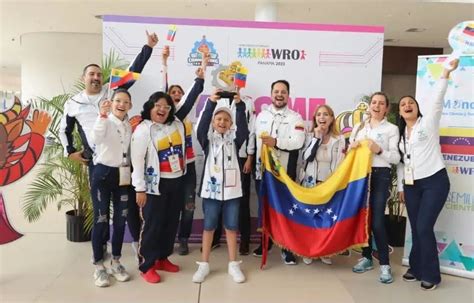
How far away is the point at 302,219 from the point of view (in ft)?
11.1

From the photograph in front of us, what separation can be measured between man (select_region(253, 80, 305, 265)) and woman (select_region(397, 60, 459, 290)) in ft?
2.74

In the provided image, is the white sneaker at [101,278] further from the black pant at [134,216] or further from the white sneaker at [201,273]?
the white sneaker at [201,273]

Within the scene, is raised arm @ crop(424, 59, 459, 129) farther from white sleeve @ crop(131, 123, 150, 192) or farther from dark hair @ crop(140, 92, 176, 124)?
white sleeve @ crop(131, 123, 150, 192)

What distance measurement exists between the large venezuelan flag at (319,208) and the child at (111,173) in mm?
1129

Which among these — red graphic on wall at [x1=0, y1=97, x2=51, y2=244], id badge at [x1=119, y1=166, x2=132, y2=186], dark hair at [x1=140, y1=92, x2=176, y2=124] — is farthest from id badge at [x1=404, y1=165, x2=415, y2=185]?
red graphic on wall at [x1=0, y1=97, x2=51, y2=244]

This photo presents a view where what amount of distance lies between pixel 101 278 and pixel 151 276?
1.16 ft

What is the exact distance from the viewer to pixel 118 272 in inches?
122

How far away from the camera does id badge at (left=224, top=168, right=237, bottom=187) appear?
10.2ft

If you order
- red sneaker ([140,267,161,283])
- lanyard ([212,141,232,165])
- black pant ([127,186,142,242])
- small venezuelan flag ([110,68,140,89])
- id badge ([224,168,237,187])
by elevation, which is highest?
small venezuelan flag ([110,68,140,89])

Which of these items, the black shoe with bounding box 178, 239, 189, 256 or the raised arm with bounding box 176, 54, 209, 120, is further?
the black shoe with bounding box 178, 239, 189, 256

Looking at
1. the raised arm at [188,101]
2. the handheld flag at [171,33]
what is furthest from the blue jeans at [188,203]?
the handheld flag at [171,33]

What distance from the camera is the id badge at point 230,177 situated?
10.2ft

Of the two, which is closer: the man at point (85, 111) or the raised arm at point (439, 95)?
the raised arm at point (439, 95)

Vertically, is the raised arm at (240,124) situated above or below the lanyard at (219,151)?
above
